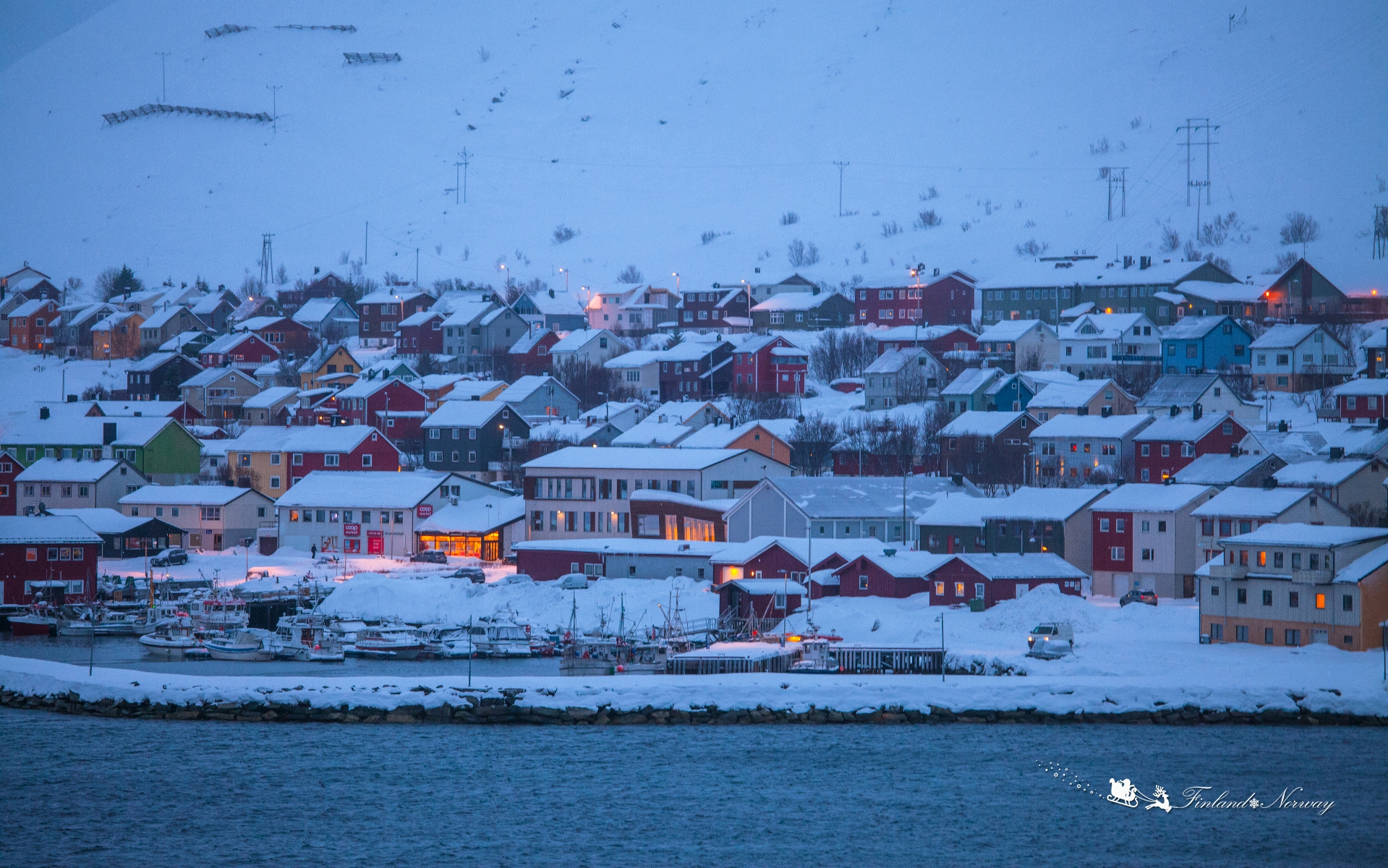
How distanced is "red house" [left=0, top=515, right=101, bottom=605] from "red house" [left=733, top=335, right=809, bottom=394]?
92.2ft

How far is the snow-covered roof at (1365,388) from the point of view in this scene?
45.6 metres

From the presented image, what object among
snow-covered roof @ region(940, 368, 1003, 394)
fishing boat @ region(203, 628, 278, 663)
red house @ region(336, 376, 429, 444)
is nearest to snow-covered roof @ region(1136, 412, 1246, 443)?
snow-covered roof @ region(940, 368, 1003, 394)

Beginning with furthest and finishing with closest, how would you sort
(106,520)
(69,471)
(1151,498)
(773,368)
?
(773,368), (69,471), (106,520), (1151,498)

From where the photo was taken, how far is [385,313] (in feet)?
246

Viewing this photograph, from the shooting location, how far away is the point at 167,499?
139 feet

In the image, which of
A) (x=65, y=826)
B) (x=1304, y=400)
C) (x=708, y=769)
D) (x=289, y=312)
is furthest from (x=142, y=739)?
(x=289, y=312)

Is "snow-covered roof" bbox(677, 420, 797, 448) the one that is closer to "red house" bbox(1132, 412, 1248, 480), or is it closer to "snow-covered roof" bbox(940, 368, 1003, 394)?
"snow-covered roof" bbox(940, 368, 1003, 394)

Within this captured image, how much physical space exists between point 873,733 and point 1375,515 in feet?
50.7

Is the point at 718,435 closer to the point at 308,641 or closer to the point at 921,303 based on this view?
the point at 308,641

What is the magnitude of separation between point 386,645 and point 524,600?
3.86 metres

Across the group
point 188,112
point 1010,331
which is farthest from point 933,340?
point 188,112

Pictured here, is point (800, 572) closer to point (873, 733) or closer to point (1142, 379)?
point (873, 733)

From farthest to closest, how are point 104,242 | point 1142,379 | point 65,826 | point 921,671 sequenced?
point 104,242 → point 1142,379 → point 921,671 → point 65,826

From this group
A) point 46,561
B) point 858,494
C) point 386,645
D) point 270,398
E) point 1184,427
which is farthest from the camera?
point 270,398
